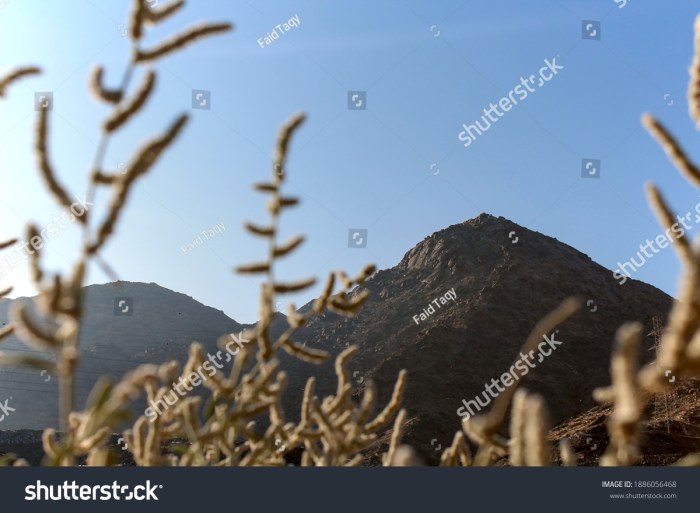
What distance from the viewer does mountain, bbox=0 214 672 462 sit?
35906mm

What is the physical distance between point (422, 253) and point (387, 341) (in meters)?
15.0

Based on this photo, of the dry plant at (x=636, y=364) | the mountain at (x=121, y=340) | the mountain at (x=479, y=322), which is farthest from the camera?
the mountain at (x=121, y=340)

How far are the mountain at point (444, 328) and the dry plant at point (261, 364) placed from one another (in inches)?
974

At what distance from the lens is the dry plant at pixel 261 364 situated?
0.70 meters

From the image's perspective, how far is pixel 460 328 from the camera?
40.5 meters

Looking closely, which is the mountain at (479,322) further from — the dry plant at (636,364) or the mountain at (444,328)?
the dry plant at (636,364)

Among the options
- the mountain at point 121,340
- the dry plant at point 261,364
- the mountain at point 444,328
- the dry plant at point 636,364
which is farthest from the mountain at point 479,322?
the dry plant at point 636,364

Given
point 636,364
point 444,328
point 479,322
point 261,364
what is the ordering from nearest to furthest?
1. point 636,364
2. point 261,364
3. point 444,328
4. point 479,322

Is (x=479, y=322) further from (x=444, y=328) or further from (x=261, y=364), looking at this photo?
(x=261, y=364)

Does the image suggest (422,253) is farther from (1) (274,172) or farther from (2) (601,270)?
(1) (274,172)

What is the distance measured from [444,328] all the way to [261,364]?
39457 millimetres

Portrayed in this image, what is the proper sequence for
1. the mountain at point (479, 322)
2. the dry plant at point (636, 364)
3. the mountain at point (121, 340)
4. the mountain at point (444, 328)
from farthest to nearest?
1. the mountain at point (121, 340)
2. the mountain at point (444, 328)
3. the mountain at point (479, 322)
4. the dry plant at point (636, 364)

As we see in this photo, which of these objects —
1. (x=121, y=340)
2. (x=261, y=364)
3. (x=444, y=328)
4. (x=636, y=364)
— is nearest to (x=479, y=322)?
(x=444, y=328)

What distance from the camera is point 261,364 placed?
1.41m
